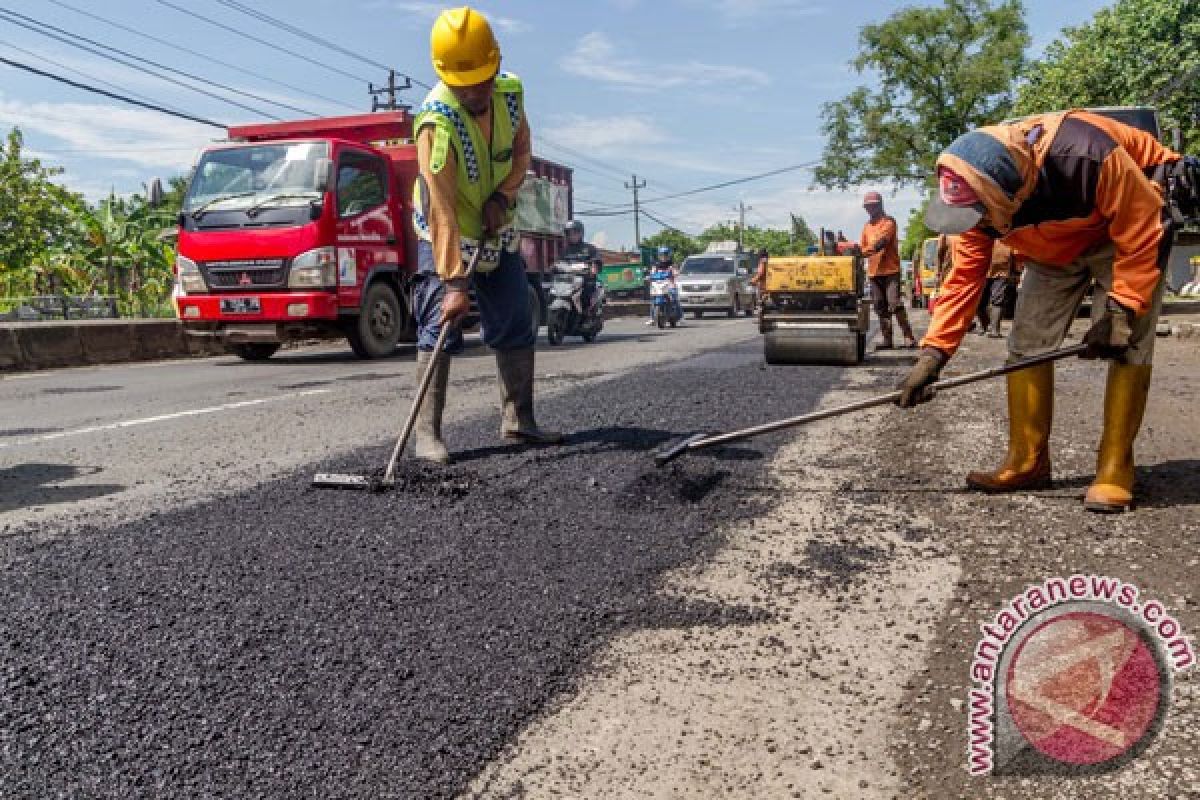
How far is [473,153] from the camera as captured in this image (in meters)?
4.17

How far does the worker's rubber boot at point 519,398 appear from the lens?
469cm

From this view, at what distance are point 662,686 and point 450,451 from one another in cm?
267

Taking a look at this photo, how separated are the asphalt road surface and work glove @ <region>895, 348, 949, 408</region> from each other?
0.41 metres

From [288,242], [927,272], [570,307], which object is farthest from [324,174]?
[927,272]

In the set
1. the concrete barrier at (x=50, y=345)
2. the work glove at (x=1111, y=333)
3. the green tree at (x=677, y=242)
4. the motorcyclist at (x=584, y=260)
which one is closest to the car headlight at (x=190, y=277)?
the concrete barrier at (x=50, y=345)

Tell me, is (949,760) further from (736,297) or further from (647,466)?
(736,297)

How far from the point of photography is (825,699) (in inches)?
79.3

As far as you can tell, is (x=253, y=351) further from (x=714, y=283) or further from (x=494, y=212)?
(x=714, y=283)

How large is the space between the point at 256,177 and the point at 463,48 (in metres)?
7.34

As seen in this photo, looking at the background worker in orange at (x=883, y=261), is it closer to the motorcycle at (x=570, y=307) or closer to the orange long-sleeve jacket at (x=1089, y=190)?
the motorcycle at (x=570, y=307)

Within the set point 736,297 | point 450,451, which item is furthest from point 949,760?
point 736,297

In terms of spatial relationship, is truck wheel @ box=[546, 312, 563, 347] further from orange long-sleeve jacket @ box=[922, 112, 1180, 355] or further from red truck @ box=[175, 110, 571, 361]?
orange long-sleeve jacket @ box=[922, 112, 1180, 355]

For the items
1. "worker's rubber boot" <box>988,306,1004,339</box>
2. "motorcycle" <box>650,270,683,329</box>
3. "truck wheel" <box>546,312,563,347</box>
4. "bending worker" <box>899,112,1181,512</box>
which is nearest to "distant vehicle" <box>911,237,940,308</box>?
"motorcycle" <box>650,270,683,329</box>

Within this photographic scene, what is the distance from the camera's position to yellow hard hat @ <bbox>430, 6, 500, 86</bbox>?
3916 mm
